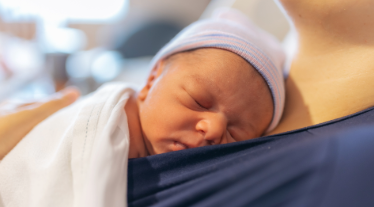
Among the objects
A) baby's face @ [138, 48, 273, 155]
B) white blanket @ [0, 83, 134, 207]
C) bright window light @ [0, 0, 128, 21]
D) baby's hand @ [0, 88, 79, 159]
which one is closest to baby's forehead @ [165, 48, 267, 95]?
baby's face @ [138, 48, 273, 155]

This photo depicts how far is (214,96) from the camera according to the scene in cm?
70

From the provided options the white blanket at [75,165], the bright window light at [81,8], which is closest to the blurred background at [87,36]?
the bright window light at [81,8]

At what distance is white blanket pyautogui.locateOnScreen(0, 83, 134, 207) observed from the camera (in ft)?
1.64

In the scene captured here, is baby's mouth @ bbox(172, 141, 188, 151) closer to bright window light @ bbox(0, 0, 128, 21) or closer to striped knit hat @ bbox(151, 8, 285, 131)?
striped knit hat @ bbox(151, 8, 285, 131)

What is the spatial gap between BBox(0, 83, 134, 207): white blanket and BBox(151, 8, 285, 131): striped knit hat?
33 cm

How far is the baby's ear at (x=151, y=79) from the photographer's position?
819 mm

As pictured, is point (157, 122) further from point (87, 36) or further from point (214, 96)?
point (87, 36)

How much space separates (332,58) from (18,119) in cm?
93

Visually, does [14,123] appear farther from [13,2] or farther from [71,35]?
[71,35]

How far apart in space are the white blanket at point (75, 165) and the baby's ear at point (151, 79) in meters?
0.14

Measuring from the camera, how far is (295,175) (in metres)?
0.37

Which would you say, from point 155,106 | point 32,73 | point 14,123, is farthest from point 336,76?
point 32,73

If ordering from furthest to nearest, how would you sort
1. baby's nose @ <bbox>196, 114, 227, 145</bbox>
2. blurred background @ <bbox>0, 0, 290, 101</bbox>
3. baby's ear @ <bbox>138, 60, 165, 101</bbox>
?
blurred background @ <bbox>0, 0, 290, 101</bbox> → baby's ear @ <bbox>138, 60, 165, 101</bbox> → baby's nose @ <bbox>196, 114, 227, 145</bbox>

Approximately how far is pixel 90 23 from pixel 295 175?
382cm
